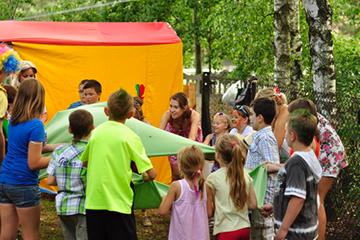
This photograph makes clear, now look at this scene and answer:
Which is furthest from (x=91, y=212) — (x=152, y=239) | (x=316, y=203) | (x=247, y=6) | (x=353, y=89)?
(x=247, y=6)

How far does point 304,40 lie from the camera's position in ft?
49.5

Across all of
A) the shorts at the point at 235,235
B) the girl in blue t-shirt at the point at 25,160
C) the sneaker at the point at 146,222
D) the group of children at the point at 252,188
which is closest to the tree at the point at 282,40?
the sneaker at the point at 146,222

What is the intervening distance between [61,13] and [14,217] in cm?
1876

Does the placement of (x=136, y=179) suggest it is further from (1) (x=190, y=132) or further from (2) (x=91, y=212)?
(1) (x=190, y=132)

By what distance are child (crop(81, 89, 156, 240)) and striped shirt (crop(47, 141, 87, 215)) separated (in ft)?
0.95

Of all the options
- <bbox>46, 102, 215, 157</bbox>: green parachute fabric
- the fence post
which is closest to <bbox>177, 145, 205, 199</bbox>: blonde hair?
<bbox>46, 102, 215, 157</bbox>: green parachute fabric

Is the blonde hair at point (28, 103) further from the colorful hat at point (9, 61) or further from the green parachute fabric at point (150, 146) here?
the colorful hat at point (9, 61)

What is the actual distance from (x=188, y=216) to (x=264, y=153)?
110 centimetres

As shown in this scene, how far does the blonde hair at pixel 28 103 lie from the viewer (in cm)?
667

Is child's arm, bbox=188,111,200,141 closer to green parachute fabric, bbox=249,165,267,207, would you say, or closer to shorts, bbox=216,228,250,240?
green parachute fabric, bbox=249,165,267,207

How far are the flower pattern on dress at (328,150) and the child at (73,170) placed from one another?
2.54 meters

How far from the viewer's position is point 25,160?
6703 mm

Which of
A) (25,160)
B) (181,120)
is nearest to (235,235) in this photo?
(25,160)

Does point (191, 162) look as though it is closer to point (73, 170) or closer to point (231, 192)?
point (231, 192)
